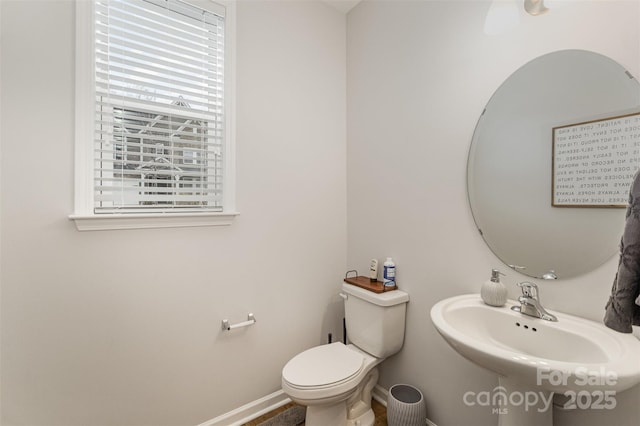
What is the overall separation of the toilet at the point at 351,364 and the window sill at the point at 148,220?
0.87 m

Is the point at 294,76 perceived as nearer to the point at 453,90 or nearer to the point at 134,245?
the point at 453,90

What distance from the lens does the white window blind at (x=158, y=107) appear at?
1.34m

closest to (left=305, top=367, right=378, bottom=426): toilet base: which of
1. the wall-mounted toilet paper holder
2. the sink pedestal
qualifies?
the wall-mounted toilet paper holder

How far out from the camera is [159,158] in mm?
1471

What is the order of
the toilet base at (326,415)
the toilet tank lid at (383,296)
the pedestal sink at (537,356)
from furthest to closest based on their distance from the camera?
the toilet tank lid at (383,296)
the toilet base at (326,415)
the pedestal sink at (537,356)

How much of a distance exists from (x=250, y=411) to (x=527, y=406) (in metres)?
1.45

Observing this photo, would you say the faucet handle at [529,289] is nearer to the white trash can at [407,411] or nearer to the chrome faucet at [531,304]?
the chrome faucet at [531,304]

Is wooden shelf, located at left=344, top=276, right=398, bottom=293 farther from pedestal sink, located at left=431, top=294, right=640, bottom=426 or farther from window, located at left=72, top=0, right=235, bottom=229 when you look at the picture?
window, located at left=72, top=0, right=235, bottom=229

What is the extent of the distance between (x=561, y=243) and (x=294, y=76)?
1674 mm

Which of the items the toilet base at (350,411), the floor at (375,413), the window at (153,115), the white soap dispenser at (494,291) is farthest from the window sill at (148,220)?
the white soap dispenser at (494,291)

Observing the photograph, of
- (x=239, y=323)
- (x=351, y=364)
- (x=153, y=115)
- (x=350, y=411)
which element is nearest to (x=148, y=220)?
(x=153, y=115)

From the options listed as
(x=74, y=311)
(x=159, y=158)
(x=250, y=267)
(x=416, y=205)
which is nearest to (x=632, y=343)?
(x=416, y=205)

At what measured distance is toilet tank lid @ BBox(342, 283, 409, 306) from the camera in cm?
163

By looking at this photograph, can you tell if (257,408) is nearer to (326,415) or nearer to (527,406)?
(326,415)
